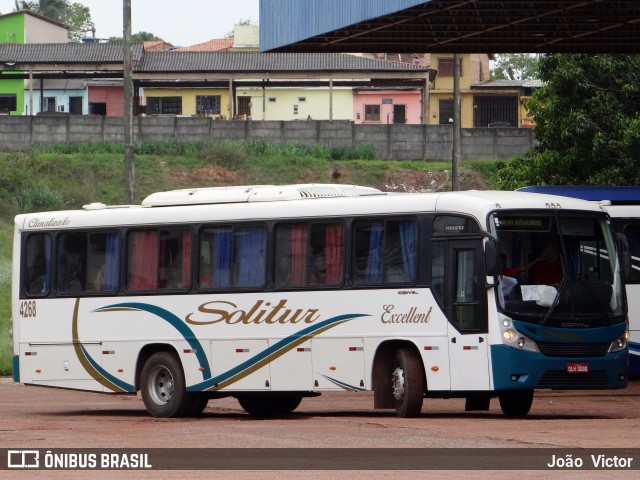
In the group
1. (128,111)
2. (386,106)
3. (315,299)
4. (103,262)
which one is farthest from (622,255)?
(386,106)

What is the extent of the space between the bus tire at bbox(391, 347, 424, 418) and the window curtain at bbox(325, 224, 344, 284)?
1466 millimetres

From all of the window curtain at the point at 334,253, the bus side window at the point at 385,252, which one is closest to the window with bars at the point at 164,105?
the window curtain at the point at 334,253

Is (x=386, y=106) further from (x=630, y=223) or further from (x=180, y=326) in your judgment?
(x=180, y=326)

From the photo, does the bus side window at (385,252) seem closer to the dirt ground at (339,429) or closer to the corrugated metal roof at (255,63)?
the dirt ground at (339,429)

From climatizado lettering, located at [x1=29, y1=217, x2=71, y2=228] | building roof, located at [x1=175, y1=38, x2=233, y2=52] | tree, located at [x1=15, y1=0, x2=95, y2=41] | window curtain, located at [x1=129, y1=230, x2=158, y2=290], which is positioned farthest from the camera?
tree, located at [x1=15, y1=0, x2=95, y2=41]

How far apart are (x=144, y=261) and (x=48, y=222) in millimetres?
2180

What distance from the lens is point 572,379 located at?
63.1 ft

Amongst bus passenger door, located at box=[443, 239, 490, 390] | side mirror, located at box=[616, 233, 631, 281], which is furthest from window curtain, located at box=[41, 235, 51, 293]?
side mirror, located at box=[616, 233, 631, 281]

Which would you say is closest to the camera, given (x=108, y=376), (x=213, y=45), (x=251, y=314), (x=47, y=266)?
(x=251, y=314)

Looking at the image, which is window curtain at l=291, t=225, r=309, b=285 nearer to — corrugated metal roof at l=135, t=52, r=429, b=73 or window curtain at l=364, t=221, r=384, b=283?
window curtain at l=364, t=221, r=384, b=283

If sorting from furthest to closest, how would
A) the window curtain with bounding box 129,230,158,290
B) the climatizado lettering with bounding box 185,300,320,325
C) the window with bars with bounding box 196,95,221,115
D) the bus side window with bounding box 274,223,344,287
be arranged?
the window with bars with bounding box 196,95,221,115, the window curtain with bounding box 129,230,158,290, the climatizado lettering with bounding box 185,300,320,325, the bus side window with bounding box 274,223,344,287

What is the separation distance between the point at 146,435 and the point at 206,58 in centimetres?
5969

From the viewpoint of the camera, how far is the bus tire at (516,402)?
2023cm

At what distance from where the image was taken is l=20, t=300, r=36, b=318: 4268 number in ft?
77.6
